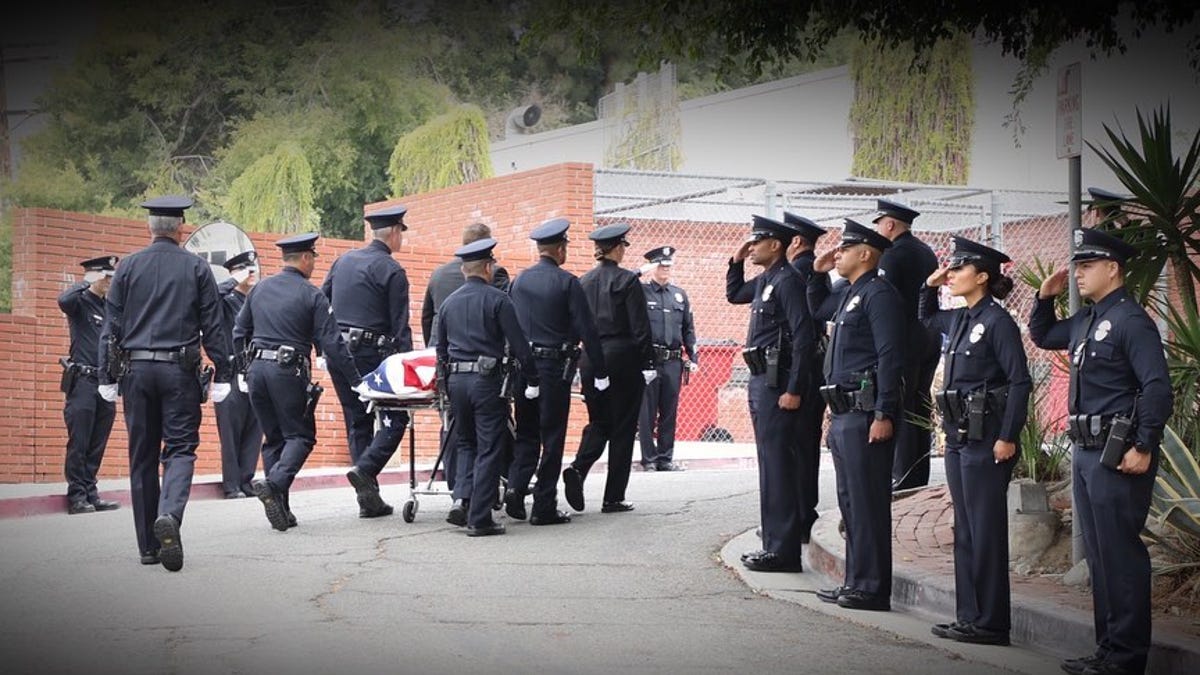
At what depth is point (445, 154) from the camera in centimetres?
4309

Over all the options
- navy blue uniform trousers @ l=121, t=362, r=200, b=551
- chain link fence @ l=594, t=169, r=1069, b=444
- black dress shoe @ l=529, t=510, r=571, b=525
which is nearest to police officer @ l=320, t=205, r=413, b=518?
black dress shoe @ l=529, t=510, r=571, b=525

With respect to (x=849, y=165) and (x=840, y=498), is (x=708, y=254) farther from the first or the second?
(x=840, y=498)

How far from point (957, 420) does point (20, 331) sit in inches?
449

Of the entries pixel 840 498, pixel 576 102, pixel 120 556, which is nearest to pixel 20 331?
pixel 120 556

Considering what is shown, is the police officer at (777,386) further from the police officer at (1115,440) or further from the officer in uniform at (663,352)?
the officer in uniform at (663,352)

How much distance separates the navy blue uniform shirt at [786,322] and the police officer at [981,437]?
181 centimetres

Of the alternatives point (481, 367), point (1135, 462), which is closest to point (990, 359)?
point (1135, 462)

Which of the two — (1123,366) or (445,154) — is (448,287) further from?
(445,154)

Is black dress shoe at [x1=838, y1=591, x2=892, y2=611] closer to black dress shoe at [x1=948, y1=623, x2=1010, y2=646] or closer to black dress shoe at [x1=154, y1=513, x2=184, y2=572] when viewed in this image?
black dress shoe at [x1=948, y1=623, x2=1010, y2=646]

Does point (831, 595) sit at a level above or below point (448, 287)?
below

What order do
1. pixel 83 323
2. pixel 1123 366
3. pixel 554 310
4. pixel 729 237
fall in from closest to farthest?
pixel 1123 366 < pixel 554 310 < pixel 83 323 < pixel 729 237

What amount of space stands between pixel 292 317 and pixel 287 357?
0.99 feet

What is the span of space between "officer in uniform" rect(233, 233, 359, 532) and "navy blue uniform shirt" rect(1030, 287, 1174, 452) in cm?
604

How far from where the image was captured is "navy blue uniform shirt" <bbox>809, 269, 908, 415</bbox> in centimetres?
880
